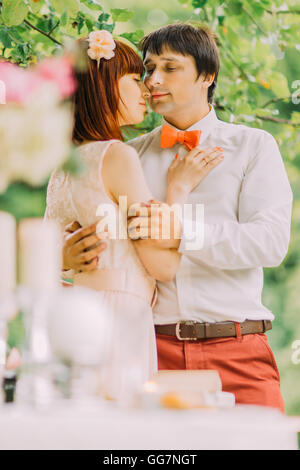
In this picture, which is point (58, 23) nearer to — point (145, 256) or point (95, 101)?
point (95, 101)

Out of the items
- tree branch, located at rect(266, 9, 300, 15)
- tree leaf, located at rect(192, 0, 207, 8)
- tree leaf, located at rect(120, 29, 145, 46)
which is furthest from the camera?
tree branch, located at rect(266, 9, 300, 15)

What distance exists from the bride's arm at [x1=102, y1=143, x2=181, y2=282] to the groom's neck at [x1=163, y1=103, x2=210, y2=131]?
0.74ft

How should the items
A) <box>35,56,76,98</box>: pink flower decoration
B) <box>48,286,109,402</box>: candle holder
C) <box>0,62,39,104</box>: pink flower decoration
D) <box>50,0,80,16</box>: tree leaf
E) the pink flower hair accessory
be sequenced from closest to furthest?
<box>48,286,109,402</box>: candle holder < <box>0,62,39,104</box>: pink flower decoration < <box>35,56,76,98</box>: pink flower decoration < the pink flower hair accessory < <box>50,0,80,16</box>: tree leaf

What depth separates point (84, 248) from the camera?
54.9 inches

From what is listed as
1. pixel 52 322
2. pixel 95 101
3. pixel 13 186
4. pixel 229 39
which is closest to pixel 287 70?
pixel 229 39

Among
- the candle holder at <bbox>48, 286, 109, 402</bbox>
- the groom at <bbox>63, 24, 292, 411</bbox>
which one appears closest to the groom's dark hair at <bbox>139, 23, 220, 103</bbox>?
the groom at <bbox>63, 24, 292, 411</bbox>

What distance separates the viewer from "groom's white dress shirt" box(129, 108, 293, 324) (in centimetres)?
146

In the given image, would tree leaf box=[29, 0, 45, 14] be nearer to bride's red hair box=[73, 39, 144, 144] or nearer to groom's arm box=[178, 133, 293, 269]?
bride's red hair box=[73, 39, 144, 144]

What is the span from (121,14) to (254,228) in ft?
2.54

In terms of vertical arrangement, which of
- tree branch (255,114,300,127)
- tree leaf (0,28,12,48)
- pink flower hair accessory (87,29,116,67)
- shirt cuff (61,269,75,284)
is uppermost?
tree leaf (0,28,12,48)

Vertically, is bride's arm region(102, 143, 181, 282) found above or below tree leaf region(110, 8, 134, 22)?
Result: below

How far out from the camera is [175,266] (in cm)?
140

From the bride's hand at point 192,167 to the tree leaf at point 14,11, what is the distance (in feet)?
2.18

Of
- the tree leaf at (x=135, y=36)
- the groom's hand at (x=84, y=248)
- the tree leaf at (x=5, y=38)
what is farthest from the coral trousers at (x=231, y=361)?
the tree leaf at (x=5, y=38)
